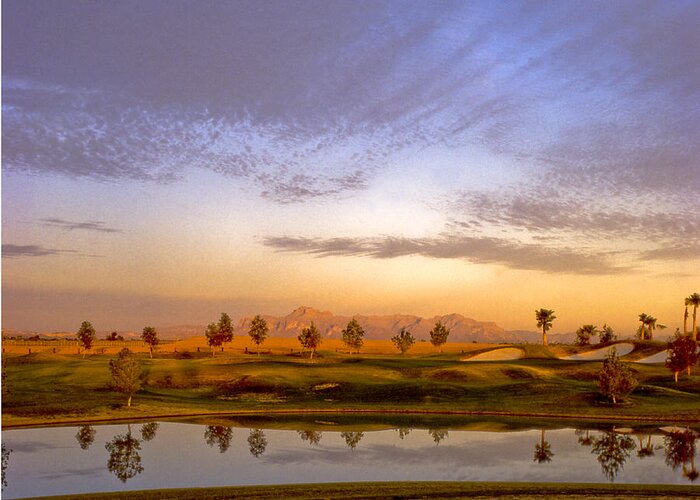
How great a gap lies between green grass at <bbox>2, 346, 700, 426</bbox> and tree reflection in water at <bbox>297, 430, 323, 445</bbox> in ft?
46.3

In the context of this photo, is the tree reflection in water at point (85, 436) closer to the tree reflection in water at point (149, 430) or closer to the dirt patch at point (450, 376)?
the tree reflection in water at point (149, 430)

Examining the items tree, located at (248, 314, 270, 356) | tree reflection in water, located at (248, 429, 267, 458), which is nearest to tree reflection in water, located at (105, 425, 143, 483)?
tree reflection in water, located at (248, 429, 267, 458)

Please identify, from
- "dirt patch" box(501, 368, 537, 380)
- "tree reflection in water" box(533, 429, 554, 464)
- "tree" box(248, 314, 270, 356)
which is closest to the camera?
"tree reflection in water" box(533, 429, 554, 464)

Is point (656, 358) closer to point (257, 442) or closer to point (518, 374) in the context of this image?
point (518, 374)

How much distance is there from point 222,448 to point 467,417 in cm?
2901

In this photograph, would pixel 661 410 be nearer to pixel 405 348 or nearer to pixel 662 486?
pixel 662 486

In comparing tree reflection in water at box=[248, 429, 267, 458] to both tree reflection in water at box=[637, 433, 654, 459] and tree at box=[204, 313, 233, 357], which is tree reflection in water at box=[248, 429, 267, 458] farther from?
tree at box=[204, 313, 233, 357]

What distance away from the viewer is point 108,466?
136 ft

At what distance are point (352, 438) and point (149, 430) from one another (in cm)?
1859

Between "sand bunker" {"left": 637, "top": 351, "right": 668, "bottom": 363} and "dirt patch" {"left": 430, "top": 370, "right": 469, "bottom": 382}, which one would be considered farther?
"sand bunker" {"left": 637, "top": 351, "right": 668, "bottom": 363}

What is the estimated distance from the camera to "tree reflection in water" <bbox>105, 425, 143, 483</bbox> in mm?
40081

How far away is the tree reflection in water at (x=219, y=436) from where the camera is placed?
5004cm

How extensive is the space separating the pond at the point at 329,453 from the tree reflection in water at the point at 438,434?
95mm

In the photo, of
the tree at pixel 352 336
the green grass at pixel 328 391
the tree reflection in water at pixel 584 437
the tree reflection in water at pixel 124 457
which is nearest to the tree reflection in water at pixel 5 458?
the tree reflection in water at pixel 124 457
